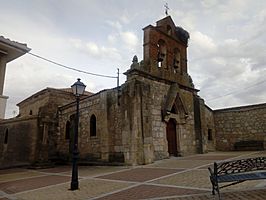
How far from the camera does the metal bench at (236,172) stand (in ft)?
15.0

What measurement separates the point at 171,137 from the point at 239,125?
23.1ft

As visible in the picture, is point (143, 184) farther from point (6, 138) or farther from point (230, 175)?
point (6, 138)

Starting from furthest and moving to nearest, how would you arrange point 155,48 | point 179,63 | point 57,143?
1. point 57,143
2. point 179,63
3. point 155,48

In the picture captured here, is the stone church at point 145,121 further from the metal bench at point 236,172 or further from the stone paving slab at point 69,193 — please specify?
the metal bench at point 236,172

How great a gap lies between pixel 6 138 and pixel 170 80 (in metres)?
14.0

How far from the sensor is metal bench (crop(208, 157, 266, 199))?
4.57 m

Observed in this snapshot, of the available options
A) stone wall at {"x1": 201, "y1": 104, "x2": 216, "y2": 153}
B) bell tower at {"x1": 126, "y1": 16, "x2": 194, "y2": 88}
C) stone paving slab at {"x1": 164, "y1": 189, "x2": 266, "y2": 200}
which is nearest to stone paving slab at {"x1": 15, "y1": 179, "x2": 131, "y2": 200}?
stone paving slab at {"x1": 164, "y1": 189, "x2": 266, "y2": 200}

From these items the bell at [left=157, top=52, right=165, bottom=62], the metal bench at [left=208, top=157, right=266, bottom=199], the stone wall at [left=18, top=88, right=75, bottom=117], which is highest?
the bell at [left=157, top=52, right=165, bottom=62]

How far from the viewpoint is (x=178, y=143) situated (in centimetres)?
1489

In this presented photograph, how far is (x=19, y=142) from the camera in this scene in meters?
18.0

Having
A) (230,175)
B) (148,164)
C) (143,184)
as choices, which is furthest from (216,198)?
(148,164)

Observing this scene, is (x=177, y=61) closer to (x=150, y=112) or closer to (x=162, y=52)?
(x=162, y=52)

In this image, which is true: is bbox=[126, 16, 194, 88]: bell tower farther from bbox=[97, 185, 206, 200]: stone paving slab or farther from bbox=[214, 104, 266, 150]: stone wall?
bbox=[97, 185, 206, 200]: stone paving slab

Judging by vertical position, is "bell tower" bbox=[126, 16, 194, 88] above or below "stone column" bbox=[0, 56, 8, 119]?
above
